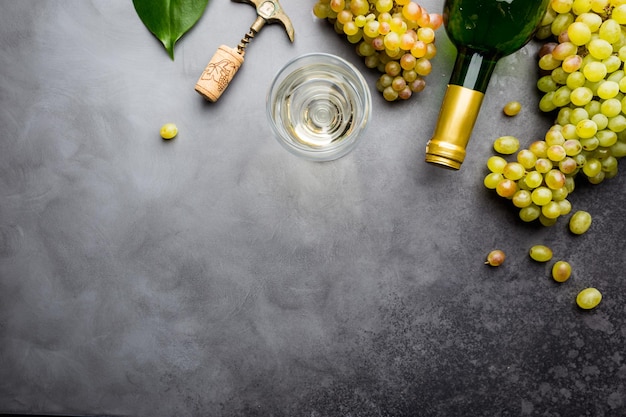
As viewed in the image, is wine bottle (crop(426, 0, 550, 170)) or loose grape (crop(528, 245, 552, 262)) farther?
loose grape (crop(528, 245, 552, 262))

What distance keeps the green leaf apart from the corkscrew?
83mm

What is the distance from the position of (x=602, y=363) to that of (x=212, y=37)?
3.17 ft

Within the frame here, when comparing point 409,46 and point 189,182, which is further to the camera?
point 189,182

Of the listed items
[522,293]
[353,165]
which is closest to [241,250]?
[353,165]

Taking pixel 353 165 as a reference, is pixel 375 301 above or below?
below

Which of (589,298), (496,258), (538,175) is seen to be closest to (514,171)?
(538,175)

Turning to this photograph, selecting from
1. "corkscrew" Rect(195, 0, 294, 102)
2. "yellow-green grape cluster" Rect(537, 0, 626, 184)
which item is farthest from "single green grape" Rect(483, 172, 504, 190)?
"corkscrew" Rect(195, 0, 294, 102)

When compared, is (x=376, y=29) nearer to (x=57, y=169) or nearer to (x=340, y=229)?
(x=340, y=229)

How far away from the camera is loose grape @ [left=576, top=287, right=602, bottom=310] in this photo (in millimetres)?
1085

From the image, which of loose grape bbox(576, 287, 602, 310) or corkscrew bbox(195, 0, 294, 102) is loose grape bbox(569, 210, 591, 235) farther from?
corkscrew bbox(195, 0, 294, 102)

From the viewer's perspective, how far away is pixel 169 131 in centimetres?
112

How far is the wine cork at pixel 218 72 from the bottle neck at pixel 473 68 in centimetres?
40

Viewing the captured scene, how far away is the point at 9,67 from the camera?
115 centimetres

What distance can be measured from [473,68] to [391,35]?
0.15 m
